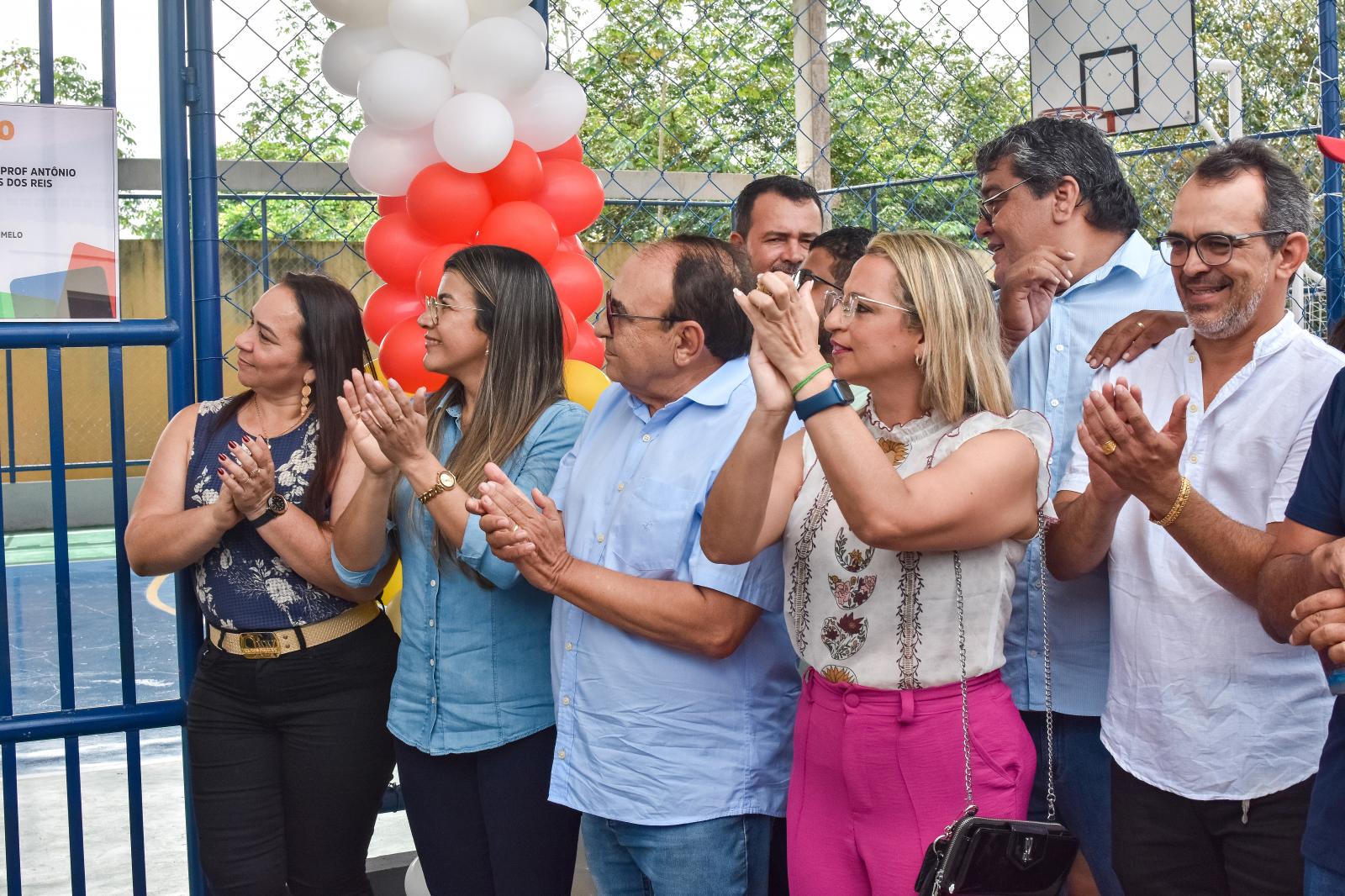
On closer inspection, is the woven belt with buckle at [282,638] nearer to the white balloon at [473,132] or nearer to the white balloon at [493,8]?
the white balloon at [473,132]

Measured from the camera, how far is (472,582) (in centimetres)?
245

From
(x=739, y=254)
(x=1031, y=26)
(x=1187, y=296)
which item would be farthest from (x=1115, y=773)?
(x=1031, y=26)

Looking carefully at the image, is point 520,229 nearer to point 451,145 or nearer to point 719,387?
point 451,145

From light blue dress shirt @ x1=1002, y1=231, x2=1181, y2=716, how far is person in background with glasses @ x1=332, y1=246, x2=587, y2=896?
0.91 m

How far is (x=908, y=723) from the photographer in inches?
78.5

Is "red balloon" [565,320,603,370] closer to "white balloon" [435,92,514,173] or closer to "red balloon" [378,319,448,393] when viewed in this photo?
"red balloon" [378,319,448,393]

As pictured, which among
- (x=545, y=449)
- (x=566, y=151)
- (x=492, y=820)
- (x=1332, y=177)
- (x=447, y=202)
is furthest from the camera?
(x=1332, y=177)

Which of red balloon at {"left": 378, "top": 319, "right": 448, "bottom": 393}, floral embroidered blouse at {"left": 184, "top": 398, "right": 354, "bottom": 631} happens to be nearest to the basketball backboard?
red balloon at {"left": 378, "top": 319, "right": 448, "bottom": 393}

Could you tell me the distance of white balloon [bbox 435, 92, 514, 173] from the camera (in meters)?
3.12

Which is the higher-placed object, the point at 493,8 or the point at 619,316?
the point at 493,8

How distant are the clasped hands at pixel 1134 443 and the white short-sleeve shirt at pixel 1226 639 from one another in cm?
20

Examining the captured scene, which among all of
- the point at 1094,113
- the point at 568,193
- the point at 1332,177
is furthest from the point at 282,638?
the point at 1332,177

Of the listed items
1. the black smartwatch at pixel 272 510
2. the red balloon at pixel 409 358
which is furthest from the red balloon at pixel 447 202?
the black smartwatch at pixel 272 510

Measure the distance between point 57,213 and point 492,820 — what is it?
5.29 ft
